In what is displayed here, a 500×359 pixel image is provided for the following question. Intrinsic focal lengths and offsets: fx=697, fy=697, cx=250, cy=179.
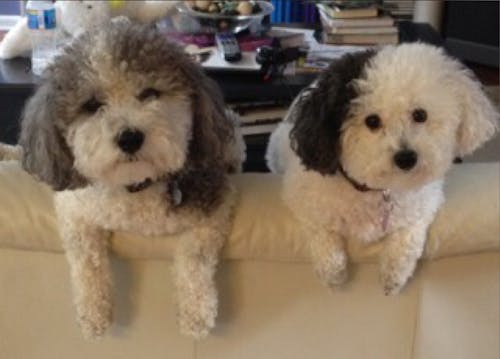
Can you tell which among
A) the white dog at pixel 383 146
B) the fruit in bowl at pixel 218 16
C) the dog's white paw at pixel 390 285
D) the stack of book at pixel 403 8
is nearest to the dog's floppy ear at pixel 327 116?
the white dog at pixel 383 146

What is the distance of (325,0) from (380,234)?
1.50 meters

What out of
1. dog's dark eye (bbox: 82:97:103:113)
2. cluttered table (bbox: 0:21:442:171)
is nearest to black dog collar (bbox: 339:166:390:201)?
dog's dark eye (bbox: 82:97:103:113)

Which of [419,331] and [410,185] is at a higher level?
[410,185]

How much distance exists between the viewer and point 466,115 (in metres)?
1.25

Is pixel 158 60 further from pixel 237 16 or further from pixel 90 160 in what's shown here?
pixel 237 16

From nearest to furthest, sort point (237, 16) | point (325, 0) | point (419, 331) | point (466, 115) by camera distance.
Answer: point (466, 115)
point (419, 331)
point (237, 16)
point (325, 0)

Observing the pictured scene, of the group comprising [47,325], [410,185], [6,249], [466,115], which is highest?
[466,115]

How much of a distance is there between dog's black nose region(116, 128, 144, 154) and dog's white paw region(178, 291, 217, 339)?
12.5 inches

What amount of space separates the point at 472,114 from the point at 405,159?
0.18 meters

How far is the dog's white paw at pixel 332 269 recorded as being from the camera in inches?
48.7

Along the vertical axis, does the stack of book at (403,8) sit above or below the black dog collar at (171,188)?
above

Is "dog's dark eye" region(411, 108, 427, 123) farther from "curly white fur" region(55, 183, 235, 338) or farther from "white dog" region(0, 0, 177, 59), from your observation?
"white dog" region(0, 0, 177, 59)

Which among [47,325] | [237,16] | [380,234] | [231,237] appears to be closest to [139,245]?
[231,237]

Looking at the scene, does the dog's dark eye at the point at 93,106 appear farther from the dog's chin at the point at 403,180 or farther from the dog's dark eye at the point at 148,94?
the dog's chin at the point at 403,180
